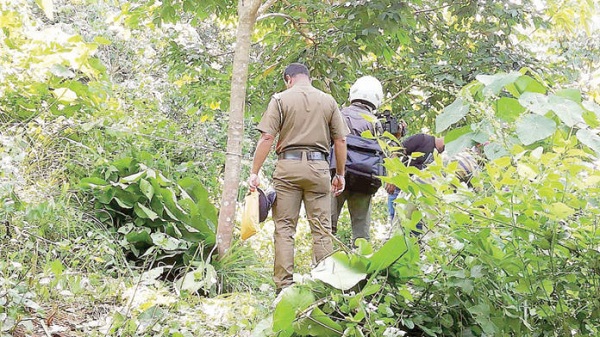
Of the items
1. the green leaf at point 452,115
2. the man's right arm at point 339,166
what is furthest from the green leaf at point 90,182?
the green leaf at point 452,115

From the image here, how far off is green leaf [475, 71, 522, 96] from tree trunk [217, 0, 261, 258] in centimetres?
277

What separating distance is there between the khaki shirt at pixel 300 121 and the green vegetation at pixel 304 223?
1.37ft

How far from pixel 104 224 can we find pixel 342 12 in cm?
253

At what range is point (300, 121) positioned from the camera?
376 cm

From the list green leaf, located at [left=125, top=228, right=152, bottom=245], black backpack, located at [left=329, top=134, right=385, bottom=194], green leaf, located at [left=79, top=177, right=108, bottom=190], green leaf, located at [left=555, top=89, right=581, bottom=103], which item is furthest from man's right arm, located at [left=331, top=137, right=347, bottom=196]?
green leaf, located at [left=555, top=89, right=581, bottom=103]

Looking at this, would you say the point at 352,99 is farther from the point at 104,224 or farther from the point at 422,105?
the point at 422,105

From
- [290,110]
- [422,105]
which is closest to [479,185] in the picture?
[290,110]

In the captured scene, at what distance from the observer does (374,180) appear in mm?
4152

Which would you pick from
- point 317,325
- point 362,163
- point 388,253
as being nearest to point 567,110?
point 388,253

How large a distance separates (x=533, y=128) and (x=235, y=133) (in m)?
2.93

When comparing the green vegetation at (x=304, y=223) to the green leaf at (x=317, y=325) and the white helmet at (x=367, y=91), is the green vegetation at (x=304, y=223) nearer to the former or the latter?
the green leaf at (x=317, y=325)

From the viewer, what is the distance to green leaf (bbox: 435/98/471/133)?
1.36 m

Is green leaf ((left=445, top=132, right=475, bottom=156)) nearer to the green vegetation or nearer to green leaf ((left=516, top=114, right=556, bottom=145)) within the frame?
the green vegetation

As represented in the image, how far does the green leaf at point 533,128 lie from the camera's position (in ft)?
4.04
